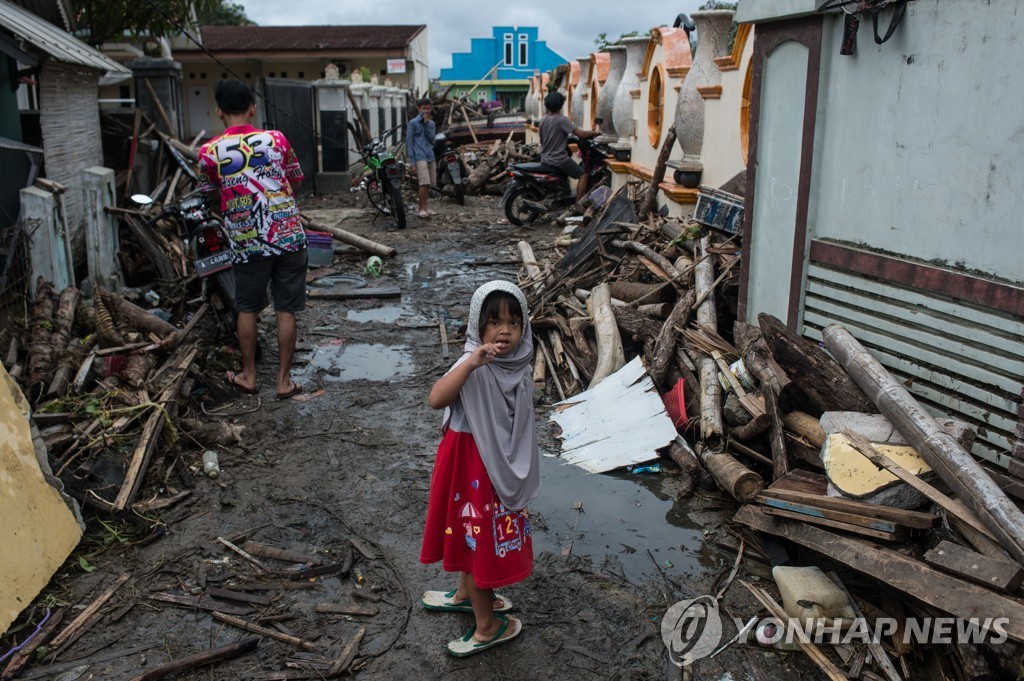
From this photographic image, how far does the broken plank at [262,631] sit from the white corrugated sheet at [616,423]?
7.17 feet

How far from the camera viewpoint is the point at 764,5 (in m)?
5.37

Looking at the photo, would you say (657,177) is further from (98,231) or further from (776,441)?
(776,441)

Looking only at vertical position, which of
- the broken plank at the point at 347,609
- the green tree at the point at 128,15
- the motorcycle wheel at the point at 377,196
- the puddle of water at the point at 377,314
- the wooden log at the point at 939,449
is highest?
the green tree at the point at 128,15

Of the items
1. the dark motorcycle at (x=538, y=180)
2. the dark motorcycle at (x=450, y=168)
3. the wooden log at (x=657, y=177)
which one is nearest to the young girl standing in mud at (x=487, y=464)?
the wooden log at (x=657, y=177)

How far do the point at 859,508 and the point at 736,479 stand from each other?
2.76ft

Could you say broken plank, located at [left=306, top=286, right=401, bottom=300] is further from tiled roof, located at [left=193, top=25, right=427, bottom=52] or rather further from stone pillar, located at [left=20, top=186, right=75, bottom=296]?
tiled roof, located at [left=193, top=25, right=427, bottom=52]

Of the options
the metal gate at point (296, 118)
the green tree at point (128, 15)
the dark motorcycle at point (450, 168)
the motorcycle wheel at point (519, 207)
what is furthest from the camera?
the metal gate at point (296, 118)

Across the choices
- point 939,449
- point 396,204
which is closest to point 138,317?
point 939,449

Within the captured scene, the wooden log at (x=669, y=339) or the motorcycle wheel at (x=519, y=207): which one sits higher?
the motorcycle wheel at (x=519, y=207)

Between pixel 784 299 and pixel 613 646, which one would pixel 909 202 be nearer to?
pixel 784 299

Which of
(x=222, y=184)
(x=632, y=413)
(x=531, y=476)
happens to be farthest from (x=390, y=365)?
(x=531, y=476)

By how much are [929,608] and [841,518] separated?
21.3 inches

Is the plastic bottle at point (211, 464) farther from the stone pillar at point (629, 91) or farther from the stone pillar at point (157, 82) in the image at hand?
the stone pillar at point (629, 91)

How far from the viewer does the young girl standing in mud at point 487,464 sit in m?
3.16
